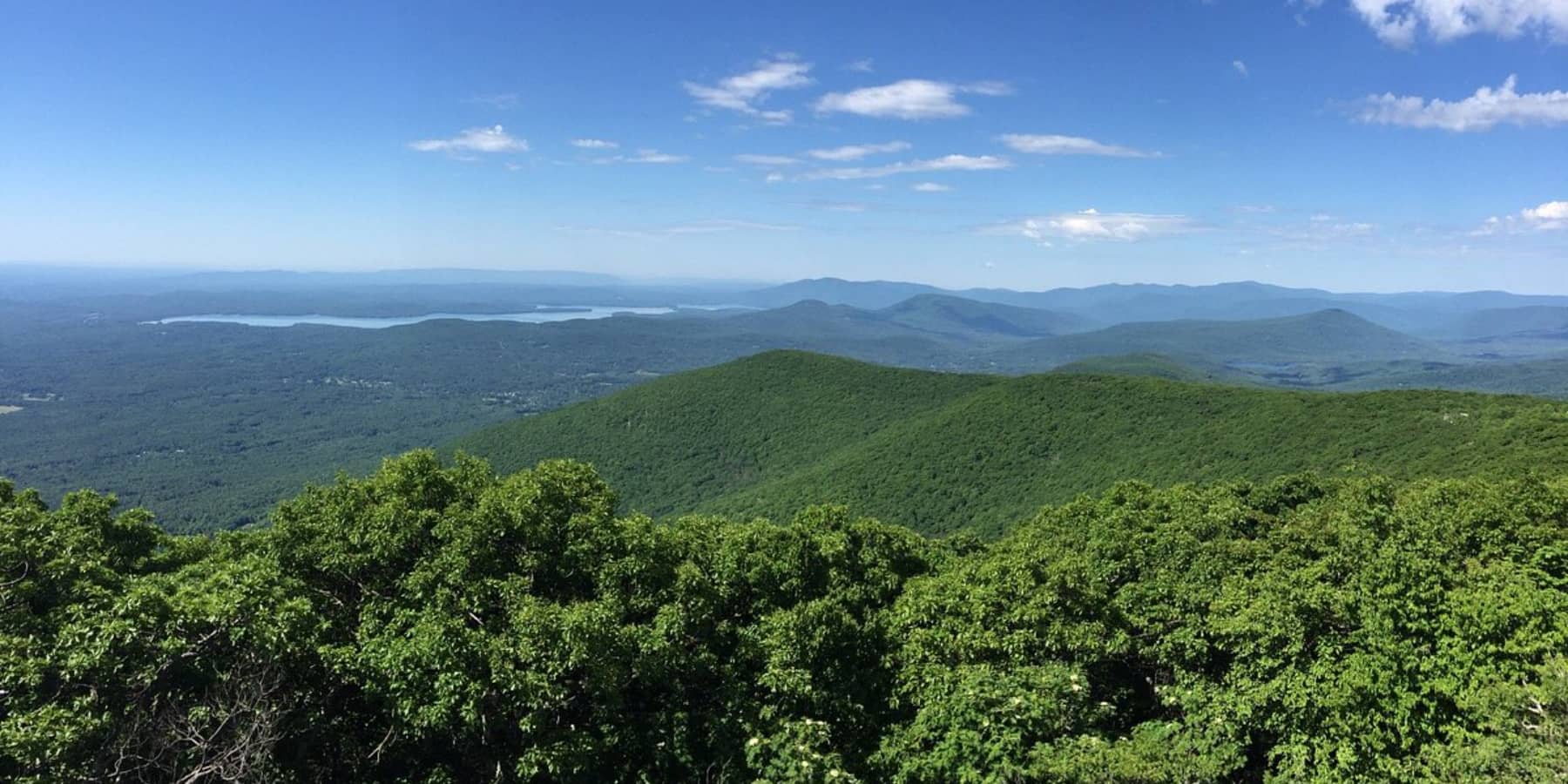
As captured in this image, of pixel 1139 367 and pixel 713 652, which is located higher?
pixel 713 652

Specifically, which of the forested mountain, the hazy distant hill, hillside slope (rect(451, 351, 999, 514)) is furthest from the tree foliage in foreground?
the hazy distant hill

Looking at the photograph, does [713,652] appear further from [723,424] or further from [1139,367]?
[1139,367]

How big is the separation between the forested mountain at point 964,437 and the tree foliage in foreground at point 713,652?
2521 cm

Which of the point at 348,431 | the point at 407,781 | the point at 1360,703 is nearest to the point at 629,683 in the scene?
the point at 407,781

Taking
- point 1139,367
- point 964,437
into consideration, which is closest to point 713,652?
point 964,437

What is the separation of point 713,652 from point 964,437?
5780cm

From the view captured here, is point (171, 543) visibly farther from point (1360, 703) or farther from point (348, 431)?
point (348, 431)

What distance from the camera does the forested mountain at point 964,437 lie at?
4322 cm

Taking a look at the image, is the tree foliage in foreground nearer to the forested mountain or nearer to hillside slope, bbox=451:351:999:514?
the forested mountain

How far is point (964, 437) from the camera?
66.6m

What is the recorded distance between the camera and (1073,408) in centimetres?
6669

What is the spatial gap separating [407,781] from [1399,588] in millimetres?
14358

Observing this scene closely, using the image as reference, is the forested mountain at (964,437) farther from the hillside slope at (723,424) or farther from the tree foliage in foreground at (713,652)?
the tree foliage in foreground at (713,652)

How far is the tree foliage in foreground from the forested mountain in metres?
25.2
